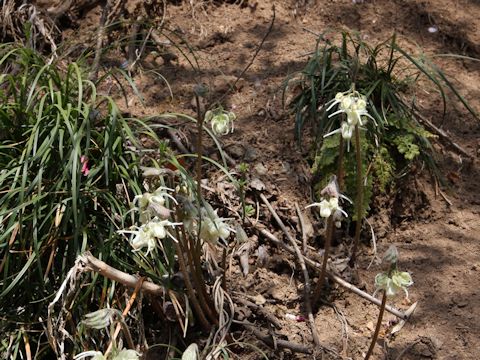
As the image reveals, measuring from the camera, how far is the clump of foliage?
12.8 feet

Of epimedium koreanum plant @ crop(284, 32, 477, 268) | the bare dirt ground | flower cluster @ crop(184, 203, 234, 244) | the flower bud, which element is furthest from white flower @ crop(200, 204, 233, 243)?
epimedium koreanum plant @ crop(284, 32, 477, 268)

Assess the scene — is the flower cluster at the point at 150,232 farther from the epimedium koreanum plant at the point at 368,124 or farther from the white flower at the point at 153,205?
the epimedium koreanum plant at the point at 368,124

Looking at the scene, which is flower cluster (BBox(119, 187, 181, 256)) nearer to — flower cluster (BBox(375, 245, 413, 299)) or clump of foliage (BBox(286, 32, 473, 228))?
flower cluster (BBox(375, 245, 413, 299))

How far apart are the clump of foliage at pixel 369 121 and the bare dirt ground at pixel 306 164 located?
0.44ft

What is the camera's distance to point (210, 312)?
10.4 feet

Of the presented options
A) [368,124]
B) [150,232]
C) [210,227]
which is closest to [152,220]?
[150,232]

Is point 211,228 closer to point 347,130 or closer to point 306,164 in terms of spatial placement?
point 347,130

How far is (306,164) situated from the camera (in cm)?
405

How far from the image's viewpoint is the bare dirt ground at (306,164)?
3.41m

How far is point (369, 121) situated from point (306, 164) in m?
0.38

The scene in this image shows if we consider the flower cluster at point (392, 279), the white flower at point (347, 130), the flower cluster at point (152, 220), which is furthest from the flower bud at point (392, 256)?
the flower cluster at point (152, 220)

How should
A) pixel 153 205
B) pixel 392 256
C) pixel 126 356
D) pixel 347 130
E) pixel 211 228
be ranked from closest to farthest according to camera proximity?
pixel 126 356 < pixel 153 205 < pixel 392 256 < pixel 211 228 < pixel 347 130

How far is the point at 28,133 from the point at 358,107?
1.53 meters

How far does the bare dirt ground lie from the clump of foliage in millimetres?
133
